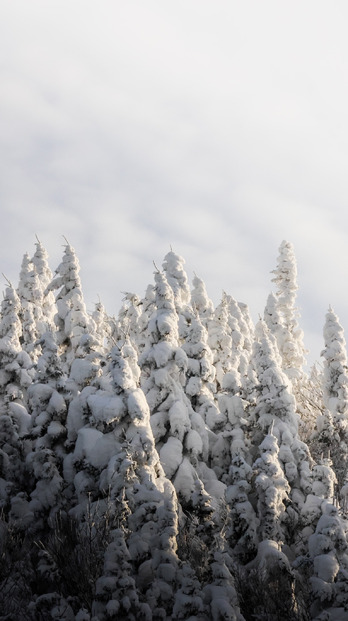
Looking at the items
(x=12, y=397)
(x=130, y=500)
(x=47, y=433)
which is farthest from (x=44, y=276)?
(x=130, y=500)

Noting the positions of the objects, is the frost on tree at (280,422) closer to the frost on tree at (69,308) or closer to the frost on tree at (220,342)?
the frost on tree at (220,342)

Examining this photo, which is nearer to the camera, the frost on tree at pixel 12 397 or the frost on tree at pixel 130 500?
the frost on tree at pixel 130 500

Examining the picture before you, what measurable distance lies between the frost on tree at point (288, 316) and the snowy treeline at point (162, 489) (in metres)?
10.4

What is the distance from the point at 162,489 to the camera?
52.7 feet

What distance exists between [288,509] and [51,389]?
336 inches

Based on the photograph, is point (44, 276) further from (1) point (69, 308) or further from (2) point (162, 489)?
(2) point (162, 489)

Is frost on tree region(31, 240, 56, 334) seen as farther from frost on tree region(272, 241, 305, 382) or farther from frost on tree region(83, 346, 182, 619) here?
frost on tree region(83, 346, 182, 619)

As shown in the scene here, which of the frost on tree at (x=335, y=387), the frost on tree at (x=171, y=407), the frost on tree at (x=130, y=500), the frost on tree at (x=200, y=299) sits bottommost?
the frost on tree at (x=130, y=500)

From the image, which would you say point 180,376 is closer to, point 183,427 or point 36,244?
point 183,427

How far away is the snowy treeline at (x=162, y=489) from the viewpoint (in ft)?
39.4

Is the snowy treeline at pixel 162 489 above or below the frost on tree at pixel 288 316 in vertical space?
below

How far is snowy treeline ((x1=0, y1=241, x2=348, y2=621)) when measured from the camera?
12.0 metres

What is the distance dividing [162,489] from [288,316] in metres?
29.0

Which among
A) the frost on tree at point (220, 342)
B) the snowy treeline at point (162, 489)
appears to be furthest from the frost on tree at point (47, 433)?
the frost on tree at point (220, 342)
